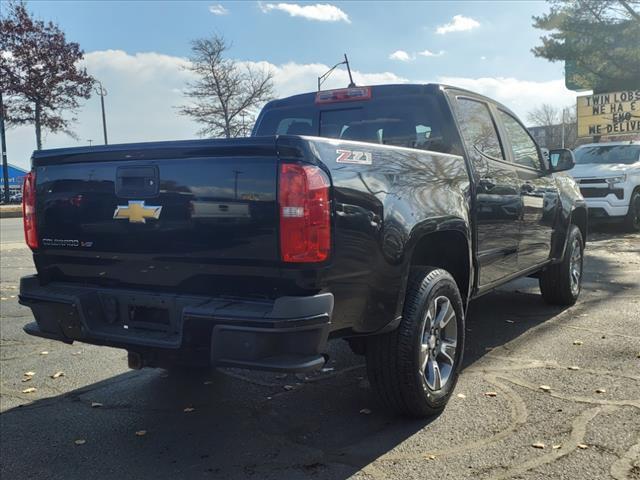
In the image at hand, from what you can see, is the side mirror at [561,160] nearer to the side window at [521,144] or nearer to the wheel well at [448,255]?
the side window at [521,144]

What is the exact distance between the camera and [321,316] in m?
2.67

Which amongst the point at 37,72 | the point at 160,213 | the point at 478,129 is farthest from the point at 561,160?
the point at 37,72

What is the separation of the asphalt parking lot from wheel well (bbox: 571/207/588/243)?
1.34 meters

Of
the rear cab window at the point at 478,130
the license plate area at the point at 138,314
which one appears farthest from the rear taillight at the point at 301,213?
the rear cab window at the point at 478,130

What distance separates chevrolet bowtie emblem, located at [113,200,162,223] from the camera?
3000mm

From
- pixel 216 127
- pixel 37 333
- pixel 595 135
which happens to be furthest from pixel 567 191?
pixel 216 127

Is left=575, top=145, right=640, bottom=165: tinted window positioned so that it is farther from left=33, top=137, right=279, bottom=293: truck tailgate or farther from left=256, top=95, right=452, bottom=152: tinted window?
left=33, top=137, right=279, bottom=293: truck tailgate

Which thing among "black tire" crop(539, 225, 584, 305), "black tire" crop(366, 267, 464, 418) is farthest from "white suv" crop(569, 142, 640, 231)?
"black tire" crop(366, 267, 464, 418)

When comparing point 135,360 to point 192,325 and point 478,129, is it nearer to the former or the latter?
point 192,325

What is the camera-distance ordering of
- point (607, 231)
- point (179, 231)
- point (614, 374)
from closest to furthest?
point (179, 231) → point (614, 374) → point (607, 231)

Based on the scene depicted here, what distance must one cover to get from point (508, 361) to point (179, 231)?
2.79 m

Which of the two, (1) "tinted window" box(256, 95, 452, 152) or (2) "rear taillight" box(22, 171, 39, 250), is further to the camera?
(1) "tinted window" box(256, 95, 452, 152)

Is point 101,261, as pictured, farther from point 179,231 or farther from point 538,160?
A: point 538,160

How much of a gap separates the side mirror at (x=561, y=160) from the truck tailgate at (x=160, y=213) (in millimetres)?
3687
